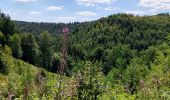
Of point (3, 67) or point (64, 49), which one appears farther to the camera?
point (3, 67)

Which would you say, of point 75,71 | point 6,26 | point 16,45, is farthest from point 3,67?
point 75,71

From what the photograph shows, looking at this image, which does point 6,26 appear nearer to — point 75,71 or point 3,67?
point 3,67

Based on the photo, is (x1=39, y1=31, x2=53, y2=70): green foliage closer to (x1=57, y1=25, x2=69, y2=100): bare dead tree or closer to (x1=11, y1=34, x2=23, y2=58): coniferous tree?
(x1=11, y1=34, x2=23, y2=58): coniferous tree

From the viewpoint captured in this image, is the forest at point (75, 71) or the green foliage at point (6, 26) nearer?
the forest at point (75, 71)

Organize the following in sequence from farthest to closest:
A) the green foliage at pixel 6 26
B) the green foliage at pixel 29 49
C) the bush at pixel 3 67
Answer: the green foliage at pixel 29 49
the green foliage at pixel 6 26
the bush at pixel 3 67

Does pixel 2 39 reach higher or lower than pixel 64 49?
lower

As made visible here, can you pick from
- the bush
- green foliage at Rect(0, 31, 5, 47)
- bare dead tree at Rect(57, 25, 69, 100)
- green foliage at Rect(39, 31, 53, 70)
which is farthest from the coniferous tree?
bare dead tree at Rect(57, 25, 69, 100)

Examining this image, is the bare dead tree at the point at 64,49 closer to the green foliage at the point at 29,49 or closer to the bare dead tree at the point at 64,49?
the bare dead tree at the point at 64,49

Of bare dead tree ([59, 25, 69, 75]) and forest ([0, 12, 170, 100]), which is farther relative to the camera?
forest ([0, 12, 170, 100])

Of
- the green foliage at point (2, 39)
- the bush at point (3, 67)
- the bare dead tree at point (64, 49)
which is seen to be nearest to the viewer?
the bare dead tree at point (64, 49)

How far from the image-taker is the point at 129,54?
120 meters

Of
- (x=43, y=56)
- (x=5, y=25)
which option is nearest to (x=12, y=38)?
(x=5, y=25)

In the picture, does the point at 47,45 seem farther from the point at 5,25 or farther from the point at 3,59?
the point at 3,59

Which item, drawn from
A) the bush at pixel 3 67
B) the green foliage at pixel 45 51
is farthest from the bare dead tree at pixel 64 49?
the green foliage at pixel 45 51
